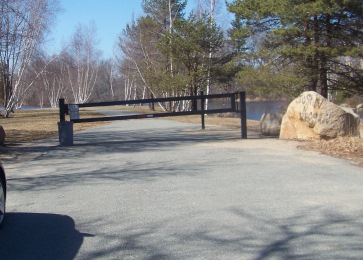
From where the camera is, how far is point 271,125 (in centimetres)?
1522

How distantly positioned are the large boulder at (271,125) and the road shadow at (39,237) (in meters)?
11.0

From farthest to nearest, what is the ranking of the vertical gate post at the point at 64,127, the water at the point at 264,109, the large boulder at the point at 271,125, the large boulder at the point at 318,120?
the water at the point at 264,109
the large boulder at the point at 271,125
the vertical gate post at the point at 64,127
the large boulder at the point at 318,120

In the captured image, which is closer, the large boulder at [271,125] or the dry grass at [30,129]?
the large boulder at [271,125]

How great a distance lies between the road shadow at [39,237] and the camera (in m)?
4.09

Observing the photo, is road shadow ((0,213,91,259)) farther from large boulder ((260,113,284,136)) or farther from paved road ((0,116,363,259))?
large boulder ((260,113,284,136))

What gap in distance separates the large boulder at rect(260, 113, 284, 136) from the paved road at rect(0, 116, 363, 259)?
17.4 feet

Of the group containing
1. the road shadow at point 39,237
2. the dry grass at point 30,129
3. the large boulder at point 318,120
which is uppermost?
the large boulder at point 318,120

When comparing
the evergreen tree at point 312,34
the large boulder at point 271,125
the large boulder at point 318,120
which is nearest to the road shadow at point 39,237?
the large boulder at point 318,120

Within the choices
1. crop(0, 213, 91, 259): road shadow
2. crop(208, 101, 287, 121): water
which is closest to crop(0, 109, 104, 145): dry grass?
crop(0, 213, 91, 259): road shadow

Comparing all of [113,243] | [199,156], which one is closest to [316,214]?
[113,243]

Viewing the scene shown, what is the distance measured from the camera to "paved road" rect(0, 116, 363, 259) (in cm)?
415

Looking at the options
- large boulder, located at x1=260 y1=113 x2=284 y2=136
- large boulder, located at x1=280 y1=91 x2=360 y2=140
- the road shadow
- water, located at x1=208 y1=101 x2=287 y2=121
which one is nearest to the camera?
the road shadow

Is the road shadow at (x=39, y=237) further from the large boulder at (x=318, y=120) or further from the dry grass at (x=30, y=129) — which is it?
the dry grass at (x=30, y=129)

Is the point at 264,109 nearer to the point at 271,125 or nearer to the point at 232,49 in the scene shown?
the point at 232,49
